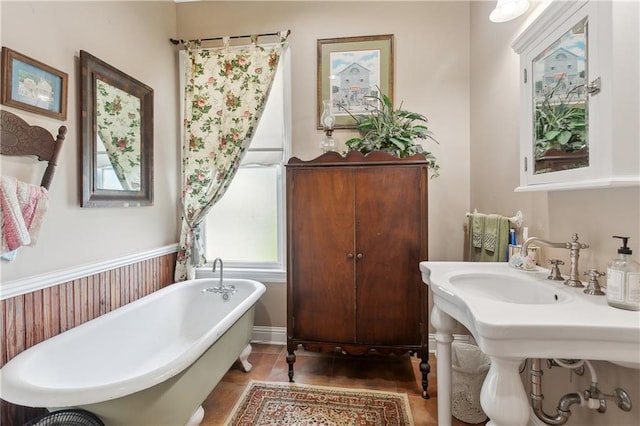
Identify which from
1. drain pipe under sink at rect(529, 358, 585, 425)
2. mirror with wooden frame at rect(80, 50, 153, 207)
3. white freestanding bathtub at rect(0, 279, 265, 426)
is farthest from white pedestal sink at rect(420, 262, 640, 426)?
mirror with wooden frame at rect(80, 50, 153, 207)

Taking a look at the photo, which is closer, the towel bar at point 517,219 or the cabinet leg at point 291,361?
the towel bar at point 517,219

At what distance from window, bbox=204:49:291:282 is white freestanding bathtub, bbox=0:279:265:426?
38 cm

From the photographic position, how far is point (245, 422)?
1726 millimetres

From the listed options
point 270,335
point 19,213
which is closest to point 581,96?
point 19,213

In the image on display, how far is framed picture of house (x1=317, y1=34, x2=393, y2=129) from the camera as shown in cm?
255

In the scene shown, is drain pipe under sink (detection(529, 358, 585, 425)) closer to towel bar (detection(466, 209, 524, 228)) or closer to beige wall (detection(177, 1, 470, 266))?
towel bar (detection(466, 209, 524, 228))

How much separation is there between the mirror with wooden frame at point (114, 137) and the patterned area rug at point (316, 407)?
1603 mm

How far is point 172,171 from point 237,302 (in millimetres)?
1334

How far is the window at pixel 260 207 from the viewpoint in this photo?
2.70m

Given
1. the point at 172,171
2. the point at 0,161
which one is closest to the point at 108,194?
the point at 0,161

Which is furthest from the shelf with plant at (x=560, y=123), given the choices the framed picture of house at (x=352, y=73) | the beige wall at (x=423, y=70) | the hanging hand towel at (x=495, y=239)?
the framed picture of house at (x=352, y=73)

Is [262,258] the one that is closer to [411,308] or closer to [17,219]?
[411,308]

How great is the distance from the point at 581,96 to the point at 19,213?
242 cm

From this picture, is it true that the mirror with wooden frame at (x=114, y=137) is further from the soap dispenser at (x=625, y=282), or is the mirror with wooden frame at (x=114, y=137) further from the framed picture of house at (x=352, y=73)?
the soap dispenser at (x=625, y=282)
